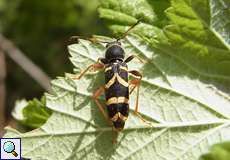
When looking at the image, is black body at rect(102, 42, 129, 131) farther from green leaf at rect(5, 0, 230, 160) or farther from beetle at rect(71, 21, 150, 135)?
green leaf at rect(5, 0, 230, 160)

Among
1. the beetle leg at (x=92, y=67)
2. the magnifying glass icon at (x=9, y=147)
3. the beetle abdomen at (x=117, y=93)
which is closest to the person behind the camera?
the beetle abdomen at (x=117, y=93)

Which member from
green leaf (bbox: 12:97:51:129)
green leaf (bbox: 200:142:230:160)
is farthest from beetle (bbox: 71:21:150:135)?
green leaf (bbox: 200:142:230:160)

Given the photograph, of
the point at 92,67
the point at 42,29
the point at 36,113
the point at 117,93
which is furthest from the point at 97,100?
the point at 42,29

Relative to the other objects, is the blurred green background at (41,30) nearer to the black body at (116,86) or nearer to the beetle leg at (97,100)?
the black body at (116,86)

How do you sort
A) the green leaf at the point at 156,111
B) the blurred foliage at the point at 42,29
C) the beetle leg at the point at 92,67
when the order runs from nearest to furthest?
1. the green leaf at the point at 156,111
2. the beetle leg at the point at 92,67
3. the blurred foliage at the point at 42,29

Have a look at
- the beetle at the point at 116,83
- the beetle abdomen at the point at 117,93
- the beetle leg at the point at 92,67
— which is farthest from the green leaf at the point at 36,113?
the beetle abdomen at the point at 117,93

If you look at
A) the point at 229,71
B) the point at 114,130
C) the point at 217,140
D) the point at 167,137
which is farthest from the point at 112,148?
the point at 229,71

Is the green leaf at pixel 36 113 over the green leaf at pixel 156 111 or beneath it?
over

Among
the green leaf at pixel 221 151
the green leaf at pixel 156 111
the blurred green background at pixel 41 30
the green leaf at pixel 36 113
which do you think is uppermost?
the blurred green background at pixel 41 30
